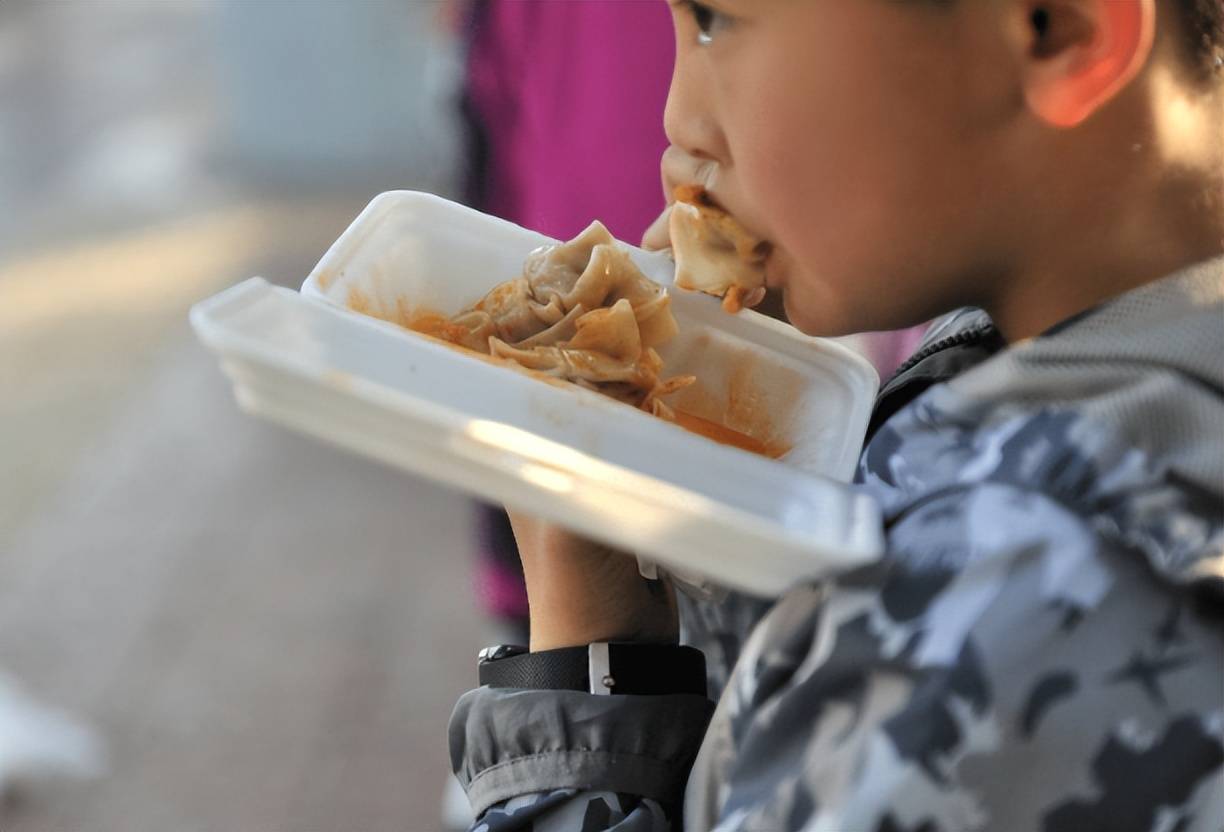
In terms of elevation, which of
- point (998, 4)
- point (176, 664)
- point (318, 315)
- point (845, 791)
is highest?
point (998, 4)

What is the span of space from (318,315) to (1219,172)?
0.41m

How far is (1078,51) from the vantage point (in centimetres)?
55

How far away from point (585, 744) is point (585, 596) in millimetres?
100

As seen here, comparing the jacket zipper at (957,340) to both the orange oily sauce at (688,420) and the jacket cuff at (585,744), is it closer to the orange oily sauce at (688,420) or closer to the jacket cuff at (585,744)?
the orange oily sauce at (688,420)

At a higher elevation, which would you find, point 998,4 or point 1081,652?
A: point 998,4

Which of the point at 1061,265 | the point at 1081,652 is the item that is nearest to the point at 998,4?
the point at 1061,265

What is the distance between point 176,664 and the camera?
1715 mm

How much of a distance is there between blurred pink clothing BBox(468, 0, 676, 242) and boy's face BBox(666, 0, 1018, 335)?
0.44m

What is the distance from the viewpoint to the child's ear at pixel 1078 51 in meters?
0.54

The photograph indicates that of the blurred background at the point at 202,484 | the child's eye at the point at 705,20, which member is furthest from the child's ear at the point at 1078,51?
the blurred background at the point at 202,484

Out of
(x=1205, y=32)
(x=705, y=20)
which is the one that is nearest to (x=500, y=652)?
(x=705, y=20)

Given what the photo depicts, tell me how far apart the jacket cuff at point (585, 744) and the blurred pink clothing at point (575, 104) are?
548 mm

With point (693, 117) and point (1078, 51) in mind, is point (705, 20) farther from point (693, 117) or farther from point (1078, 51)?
point (1078, 51)

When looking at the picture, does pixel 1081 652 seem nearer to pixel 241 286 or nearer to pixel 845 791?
pixel 845 791
